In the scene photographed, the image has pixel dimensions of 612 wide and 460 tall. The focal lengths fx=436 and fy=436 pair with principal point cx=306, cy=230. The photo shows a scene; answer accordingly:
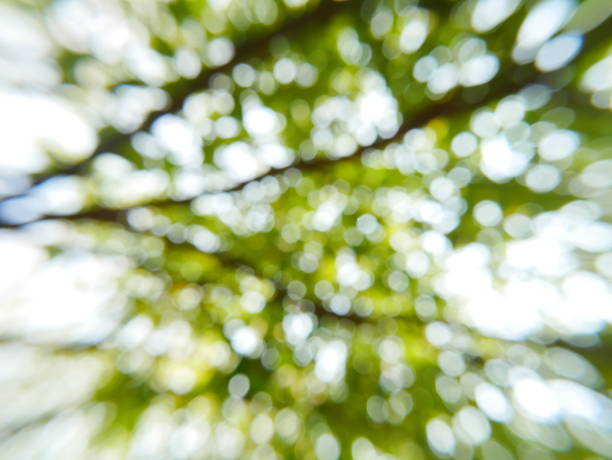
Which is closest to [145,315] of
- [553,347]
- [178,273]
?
[178,273]

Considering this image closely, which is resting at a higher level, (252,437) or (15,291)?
(15,291)

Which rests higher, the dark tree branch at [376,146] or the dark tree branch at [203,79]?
the dark tree branch at [203,79]

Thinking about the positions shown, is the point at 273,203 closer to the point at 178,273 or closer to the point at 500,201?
the point at 178,273

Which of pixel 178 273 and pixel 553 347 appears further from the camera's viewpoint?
pixel 178 273

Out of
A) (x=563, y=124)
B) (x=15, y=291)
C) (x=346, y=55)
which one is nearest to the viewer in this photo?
(x=563, y=124)

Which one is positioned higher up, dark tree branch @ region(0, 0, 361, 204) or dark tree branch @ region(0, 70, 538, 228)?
dark tree branch @ region(0, 0, 361, 204)

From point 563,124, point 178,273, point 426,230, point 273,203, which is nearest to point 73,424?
point 178,273

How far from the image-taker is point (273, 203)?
1026mm

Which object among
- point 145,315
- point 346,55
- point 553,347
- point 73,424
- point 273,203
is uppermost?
point 346,55

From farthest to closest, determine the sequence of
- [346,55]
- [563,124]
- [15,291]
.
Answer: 1. [15,291]
2. [346,55]
3. [563,124]

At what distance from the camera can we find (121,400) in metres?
0.93

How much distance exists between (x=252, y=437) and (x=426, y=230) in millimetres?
605

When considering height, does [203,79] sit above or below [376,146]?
above

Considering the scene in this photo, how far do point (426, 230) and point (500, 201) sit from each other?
17 centimetres
